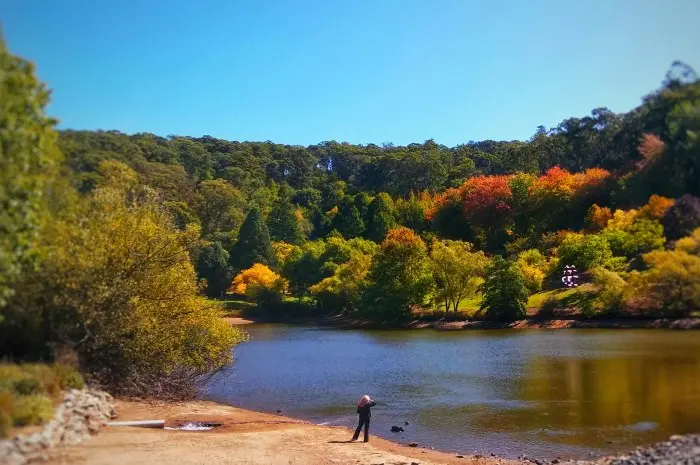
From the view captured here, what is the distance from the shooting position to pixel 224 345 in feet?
104

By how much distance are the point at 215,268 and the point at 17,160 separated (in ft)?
295

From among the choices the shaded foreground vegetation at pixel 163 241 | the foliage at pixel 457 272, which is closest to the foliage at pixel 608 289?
the shaded foreground vegetation at pixel 163 241

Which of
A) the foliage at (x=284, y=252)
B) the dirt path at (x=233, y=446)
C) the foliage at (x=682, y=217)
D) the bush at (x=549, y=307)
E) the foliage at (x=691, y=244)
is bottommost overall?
the dirt path at (x=233, y=446)

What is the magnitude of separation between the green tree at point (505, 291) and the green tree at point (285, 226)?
63.2 m

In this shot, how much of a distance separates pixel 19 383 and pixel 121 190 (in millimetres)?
14070

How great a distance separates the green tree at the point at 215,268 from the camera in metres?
104

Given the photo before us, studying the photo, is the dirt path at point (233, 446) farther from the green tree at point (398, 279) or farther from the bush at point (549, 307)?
the green tree at point (398, 279)

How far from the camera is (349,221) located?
405ft

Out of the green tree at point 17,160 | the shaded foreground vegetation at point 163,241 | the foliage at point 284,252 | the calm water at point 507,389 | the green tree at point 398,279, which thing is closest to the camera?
the green tree at point 17,160

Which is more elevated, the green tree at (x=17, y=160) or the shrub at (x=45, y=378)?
the green tree at (x=17, y=160)

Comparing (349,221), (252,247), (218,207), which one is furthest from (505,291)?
(218,207)

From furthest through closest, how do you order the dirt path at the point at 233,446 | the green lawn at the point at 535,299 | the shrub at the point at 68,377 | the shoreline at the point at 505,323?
the green lawn at the point at 535,299 → the shoreline at the point at 505,323 → the shrub at the point at 68,377 → the dirt path at the point at 233,446

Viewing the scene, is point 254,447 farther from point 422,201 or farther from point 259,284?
point 422,201

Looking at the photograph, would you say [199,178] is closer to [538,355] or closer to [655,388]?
[538,355]
